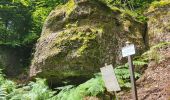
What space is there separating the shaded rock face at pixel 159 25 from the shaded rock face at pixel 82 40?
1.12 ft

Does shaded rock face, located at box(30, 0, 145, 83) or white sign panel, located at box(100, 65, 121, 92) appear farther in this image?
shaded rock face, located at box(30, 0, 145, 83)

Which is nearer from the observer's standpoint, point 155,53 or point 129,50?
point 129,50

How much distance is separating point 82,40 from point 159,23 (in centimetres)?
266

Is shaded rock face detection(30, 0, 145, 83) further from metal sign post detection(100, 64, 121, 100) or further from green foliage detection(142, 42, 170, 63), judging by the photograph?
metal sign post detection(100, 64, 121, 100)

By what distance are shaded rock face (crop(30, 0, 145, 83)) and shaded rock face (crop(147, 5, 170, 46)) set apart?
13.4 inches

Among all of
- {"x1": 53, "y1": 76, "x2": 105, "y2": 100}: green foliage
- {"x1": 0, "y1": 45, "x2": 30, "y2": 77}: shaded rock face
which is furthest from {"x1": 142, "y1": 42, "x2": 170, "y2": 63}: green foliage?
{"x1": 0, "y1": 45, "x2": 30, "y2": 77}: shaded rock face

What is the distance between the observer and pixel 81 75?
29.3ft

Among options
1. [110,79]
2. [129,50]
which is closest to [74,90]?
[110,79]

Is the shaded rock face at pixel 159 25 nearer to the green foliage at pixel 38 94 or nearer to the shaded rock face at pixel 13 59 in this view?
the green foliage at pixel 38 94

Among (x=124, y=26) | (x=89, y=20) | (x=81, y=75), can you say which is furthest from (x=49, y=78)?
(x=124, y=26)

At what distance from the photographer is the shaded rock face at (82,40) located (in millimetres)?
8894

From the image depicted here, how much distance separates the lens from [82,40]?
29.8ft

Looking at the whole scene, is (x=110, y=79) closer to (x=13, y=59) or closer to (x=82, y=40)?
(x=82, y=40)

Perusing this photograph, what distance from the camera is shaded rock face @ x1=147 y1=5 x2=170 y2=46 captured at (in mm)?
9484
